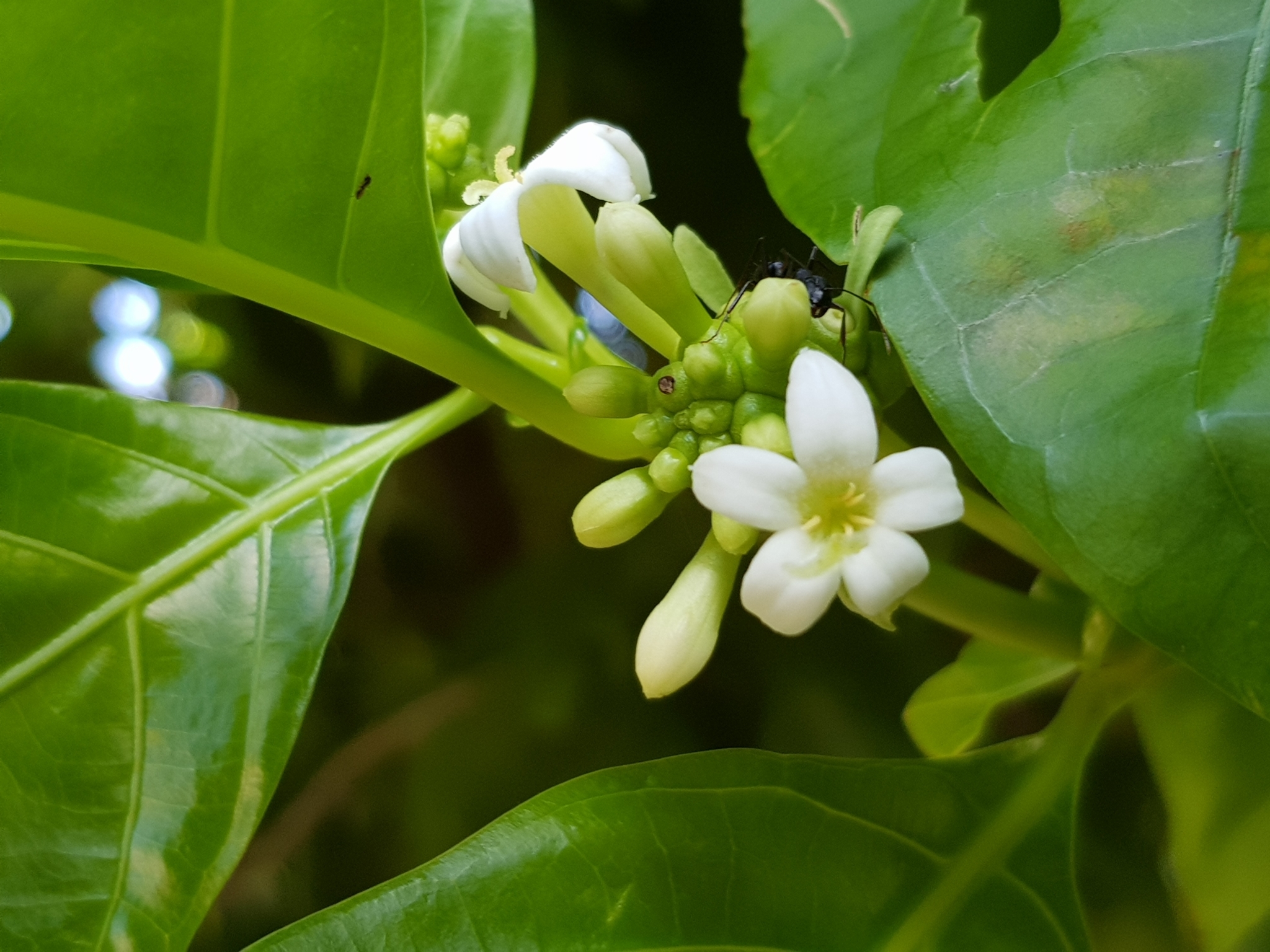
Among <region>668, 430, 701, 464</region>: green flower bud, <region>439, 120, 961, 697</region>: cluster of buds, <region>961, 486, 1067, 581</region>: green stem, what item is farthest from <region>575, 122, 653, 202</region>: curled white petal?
<region>961, 486, 1067, 581</region>: green stem

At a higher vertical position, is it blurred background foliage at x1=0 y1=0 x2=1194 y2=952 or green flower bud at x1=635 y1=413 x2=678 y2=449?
blurred background foliage at x1=0 y1=0 x2=1194 y2=952

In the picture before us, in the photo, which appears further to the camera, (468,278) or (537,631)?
(537,631)

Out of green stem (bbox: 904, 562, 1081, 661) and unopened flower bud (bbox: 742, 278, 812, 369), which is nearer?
unopened flower bud (bbox: 742, 278, 812, 369)

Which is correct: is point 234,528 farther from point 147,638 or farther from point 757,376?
point 757,376

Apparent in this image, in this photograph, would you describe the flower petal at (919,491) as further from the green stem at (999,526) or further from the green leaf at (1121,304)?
the green stem at (999,526)

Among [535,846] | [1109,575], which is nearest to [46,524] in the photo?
[535,846]

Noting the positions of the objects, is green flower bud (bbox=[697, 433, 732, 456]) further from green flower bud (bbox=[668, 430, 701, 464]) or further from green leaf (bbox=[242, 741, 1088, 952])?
green leaf (bbox=[242, 741, 1088, 952])

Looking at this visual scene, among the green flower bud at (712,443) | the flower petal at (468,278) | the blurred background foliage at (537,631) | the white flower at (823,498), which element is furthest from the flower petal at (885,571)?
the blurred background foliage at (537,631)

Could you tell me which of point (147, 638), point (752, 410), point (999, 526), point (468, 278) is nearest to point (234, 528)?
point (147, 638)
